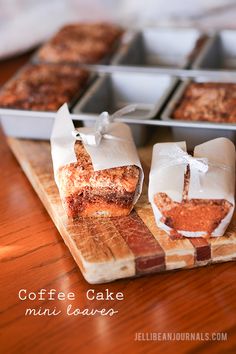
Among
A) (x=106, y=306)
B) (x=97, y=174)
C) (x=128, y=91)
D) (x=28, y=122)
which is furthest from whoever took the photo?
(x=128, y=91)

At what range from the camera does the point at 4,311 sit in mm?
1014

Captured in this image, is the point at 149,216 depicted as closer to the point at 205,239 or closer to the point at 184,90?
the point at 205,239

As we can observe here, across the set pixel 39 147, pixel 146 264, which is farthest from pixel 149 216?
pixel 39 147

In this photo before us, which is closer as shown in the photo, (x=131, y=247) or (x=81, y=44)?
(x=131, y=247)

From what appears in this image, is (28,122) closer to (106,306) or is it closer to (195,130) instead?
(195,130)

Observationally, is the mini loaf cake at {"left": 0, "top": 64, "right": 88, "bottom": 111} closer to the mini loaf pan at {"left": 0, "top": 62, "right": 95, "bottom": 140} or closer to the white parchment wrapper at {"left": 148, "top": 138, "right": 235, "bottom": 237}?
the mini loaf pan at {"left": 0, "top": 62, "right": 95, "bottom": 140}

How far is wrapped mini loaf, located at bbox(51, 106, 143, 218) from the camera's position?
44.1 inches

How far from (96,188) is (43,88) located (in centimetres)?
44

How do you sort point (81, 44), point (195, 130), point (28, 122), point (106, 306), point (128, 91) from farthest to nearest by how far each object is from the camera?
point (81, 44) → point (128, 91) → point (28, 122) → point (195, 130) → point (106, 306)

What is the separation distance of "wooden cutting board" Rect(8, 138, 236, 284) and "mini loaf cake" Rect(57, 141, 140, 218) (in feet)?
0.07

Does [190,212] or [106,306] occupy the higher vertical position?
[190,212]

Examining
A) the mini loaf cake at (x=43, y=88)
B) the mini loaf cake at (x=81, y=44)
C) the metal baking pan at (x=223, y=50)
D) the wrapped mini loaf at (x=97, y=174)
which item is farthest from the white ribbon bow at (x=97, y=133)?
the metal baking pan at (x=223, y=50)

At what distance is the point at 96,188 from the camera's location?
1.12 metres

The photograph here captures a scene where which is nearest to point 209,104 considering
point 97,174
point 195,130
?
point 195,130
